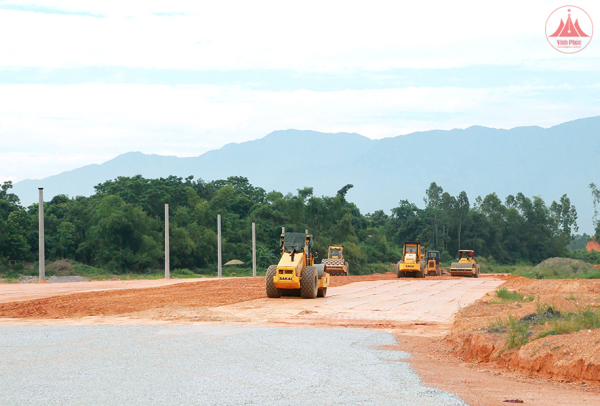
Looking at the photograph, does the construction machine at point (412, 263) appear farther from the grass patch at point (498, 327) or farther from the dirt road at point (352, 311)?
the grass patch at point (498, 327)

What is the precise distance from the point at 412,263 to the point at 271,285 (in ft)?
87.6

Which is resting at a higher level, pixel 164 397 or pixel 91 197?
pixel 91 197

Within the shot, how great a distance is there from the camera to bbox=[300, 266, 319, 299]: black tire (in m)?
24.9

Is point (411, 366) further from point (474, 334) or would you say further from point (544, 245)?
point (544, 245)

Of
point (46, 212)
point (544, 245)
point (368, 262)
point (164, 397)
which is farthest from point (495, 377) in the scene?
point (544, 245)

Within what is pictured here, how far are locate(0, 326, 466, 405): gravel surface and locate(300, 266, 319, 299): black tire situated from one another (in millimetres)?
9037

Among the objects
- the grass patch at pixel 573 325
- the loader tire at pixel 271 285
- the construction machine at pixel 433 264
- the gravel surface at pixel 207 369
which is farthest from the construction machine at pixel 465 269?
the grass patch at pixel 573 325

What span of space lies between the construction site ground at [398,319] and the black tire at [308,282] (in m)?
0.37

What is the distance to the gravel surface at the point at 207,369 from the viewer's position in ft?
27.8

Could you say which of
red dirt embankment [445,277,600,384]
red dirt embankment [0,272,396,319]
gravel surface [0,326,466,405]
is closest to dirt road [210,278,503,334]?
red dirt embankment [0,272,396,319]

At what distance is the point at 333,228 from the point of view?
86312 millimetres

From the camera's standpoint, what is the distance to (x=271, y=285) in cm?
2512

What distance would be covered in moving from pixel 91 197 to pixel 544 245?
67.6 m

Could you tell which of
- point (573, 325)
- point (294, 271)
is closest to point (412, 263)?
point (294, 271)
